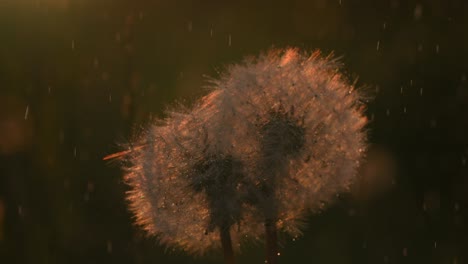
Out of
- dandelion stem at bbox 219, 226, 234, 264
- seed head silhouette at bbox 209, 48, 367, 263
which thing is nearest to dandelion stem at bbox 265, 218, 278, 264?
seed head silhouette at bbox 209, 48, 367, 263

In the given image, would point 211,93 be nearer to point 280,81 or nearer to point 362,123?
point 280,81

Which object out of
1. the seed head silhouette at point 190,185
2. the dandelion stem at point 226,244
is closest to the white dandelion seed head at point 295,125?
the seed head silhouette at point 190,185

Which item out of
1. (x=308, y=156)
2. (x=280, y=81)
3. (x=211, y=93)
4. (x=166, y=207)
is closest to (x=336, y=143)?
(x=308, y=156)

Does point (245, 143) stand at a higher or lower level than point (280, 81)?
lower

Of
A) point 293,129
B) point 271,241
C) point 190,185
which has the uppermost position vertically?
point 293,129

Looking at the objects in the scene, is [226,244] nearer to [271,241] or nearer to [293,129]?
[271,241]

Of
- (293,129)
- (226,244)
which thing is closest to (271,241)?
(226,244)

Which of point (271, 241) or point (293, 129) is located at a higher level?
point (293, 129)

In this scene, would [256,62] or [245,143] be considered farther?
[256,62]
